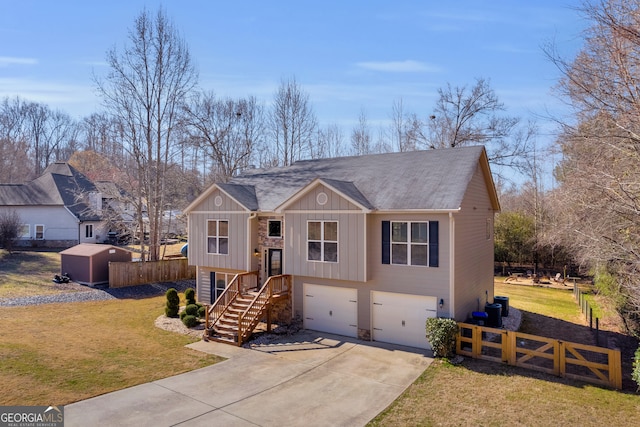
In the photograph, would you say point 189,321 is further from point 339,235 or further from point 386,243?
point 386,243

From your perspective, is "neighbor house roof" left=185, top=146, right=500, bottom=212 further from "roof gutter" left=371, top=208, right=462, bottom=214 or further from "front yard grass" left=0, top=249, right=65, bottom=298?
"front yard grass" left=0, top=249, right=65, bottom=298

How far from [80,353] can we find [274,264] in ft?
24.1

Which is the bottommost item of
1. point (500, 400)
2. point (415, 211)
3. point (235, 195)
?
point (500, 400)

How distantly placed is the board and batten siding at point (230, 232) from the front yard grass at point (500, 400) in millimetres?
8947

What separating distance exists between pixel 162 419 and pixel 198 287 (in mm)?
10734

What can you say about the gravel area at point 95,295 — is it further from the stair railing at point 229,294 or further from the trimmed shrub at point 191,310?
the stair railing at point 229,294

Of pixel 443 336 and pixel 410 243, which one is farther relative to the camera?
pixel 410 243

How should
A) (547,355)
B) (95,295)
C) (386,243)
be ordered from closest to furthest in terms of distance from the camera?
(547,355) → (386,243) → (95,295)

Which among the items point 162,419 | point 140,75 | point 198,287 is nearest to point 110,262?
point 198,287

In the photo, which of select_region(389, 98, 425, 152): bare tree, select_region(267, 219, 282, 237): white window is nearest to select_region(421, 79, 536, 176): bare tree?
select_region(389, 98, 425, 152): bare tree

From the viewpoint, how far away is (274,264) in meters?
16.2

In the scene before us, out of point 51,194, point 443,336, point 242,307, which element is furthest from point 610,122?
point 51,194

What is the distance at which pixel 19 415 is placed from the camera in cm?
802

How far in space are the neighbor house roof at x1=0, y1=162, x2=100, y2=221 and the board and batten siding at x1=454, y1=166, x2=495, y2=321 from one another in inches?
1216
